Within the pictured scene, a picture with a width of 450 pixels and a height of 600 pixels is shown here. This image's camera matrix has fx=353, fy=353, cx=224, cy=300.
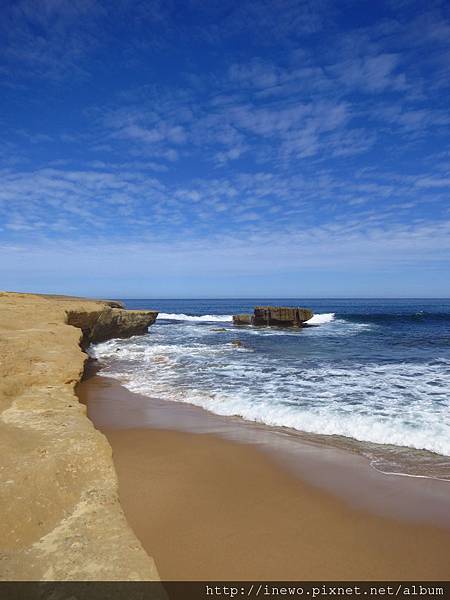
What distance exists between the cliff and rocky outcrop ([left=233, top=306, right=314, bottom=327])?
24951mm

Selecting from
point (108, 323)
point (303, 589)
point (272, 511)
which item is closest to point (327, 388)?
point (272, 511)

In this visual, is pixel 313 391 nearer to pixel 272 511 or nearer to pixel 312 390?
pixel 312 390

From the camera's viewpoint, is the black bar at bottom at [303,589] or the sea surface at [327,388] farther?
the sea surface at [327,388]

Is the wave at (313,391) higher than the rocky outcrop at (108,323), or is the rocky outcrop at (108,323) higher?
the rocky outcrop at (108,323)

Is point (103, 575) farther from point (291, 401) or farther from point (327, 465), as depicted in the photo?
point (291, 401)

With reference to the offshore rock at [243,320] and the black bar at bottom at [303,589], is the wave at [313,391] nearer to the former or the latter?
the black bar at bottom at [303,589]

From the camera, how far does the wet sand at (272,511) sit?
3.19 metres

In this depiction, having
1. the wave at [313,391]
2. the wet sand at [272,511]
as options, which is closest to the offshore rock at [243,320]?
the wave at [313,391]

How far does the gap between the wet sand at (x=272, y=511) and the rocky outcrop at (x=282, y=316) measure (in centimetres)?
2444

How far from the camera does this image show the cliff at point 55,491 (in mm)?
2479

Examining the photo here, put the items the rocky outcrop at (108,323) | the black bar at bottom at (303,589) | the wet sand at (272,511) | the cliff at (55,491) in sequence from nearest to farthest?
1. the cliff at (55,491)
2. the black bar at bottom at (303,589)
3. the wet sand at (272,511)
4. the rocky outcrop at (108,323)

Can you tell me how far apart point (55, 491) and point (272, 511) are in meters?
2.32

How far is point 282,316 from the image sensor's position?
30.8m

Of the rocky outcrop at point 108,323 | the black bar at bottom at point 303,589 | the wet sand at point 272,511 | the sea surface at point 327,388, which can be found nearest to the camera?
the black bar at bottom at point 303,589
